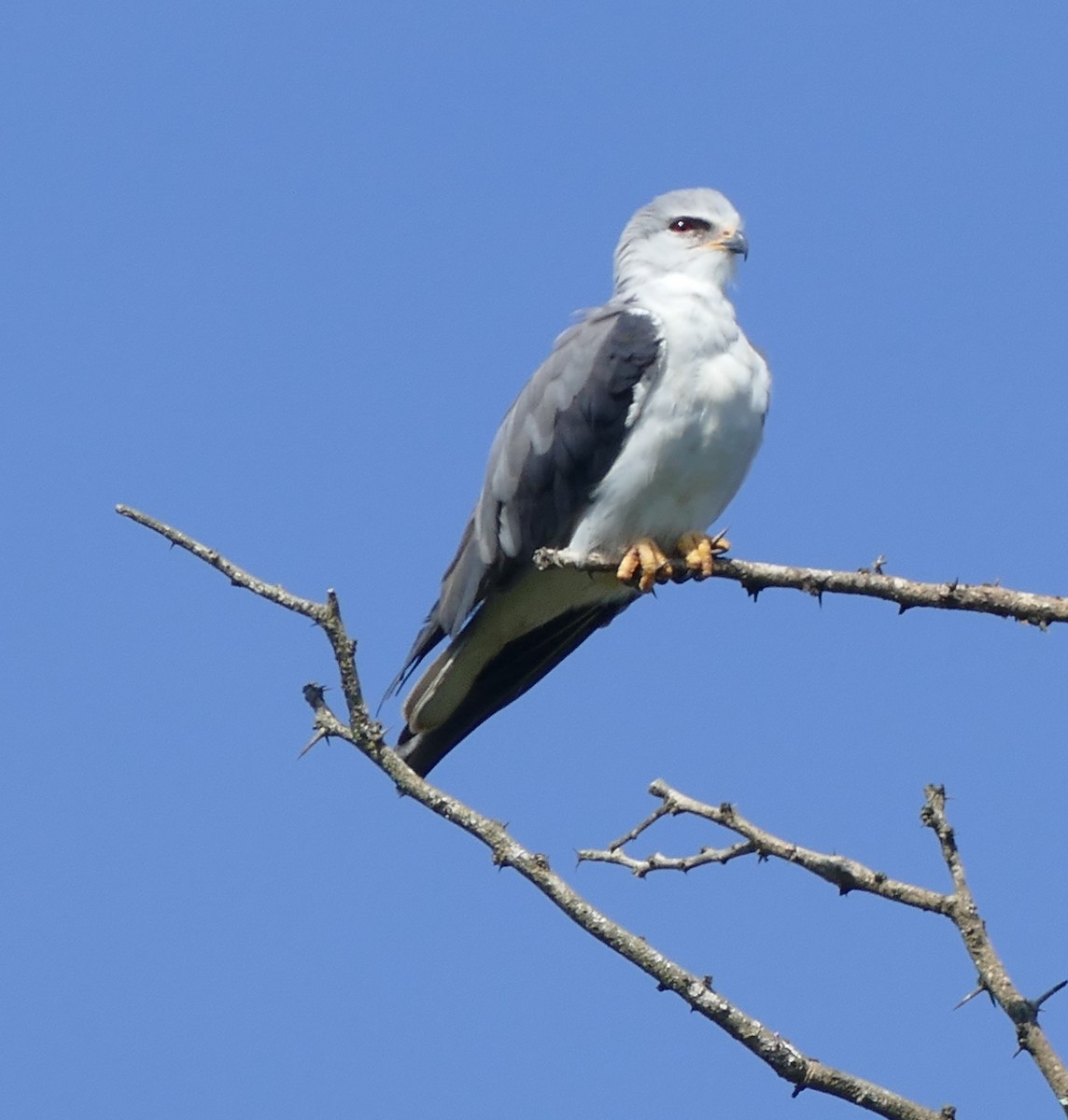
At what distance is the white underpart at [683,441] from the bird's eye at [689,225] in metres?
0.85

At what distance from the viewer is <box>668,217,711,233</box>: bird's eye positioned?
751cm

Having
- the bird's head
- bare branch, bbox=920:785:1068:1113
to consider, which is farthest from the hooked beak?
bare branch, bbox=920:785:1068:1113

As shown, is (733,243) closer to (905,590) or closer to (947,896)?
(905,590)

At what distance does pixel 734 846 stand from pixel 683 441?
8.85 feet

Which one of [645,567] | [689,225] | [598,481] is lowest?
[645,567]

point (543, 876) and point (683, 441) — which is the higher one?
point (683, 441)

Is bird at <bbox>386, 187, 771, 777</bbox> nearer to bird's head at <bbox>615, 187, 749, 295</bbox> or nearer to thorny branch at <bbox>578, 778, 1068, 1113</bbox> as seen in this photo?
bird's head at <bbox>615, 187, 749, 295</bbox>

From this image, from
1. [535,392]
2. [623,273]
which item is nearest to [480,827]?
[535,392]

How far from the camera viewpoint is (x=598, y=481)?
6668 mm

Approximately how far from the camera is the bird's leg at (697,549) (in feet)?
20.8

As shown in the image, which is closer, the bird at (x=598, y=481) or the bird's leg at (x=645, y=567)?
the bird's leg at (x=645, y=567)

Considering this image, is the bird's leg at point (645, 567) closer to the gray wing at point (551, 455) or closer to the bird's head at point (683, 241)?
the gray wing at point (551, 455)

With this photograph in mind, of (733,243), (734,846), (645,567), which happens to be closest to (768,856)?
(734,846)

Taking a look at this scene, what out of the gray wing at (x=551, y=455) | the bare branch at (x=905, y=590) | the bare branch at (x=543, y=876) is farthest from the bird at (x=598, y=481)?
the bare branch at (x=543, y=876)
